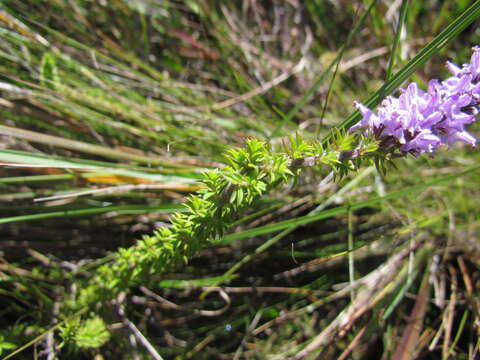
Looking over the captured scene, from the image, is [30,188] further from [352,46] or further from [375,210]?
[352,46]

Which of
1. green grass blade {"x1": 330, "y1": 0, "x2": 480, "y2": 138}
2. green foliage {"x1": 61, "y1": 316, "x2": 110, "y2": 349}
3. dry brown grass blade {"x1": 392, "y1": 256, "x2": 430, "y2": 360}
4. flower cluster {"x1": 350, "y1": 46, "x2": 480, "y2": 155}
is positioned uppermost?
green grass blade {"x1": 330, "y1": 0, "x2": 480, "y2": 138}

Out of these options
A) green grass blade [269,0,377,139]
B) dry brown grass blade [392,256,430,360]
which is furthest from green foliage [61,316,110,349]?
dry brown grass blade [392,256,430,360]

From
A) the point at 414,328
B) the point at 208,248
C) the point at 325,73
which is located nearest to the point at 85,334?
the point at 208,248

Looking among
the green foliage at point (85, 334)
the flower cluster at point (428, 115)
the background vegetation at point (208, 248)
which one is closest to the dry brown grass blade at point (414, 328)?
the background vegetation at point (208, 248)

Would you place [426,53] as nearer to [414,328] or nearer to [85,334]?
[414,328]

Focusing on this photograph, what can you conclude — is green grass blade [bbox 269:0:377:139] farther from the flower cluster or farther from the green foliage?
the green foliage

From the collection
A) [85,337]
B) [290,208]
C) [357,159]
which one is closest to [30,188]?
[85,337]

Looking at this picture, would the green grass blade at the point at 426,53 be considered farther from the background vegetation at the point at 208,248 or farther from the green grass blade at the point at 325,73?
the background vegetation at the point at 208,248
